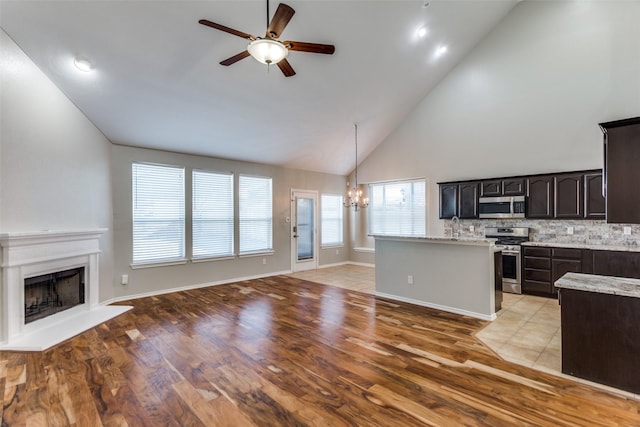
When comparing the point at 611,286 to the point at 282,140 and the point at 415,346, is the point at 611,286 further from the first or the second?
the point at 282,140

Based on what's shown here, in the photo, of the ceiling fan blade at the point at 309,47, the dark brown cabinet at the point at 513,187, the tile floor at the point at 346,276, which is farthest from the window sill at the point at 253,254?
the dark brown cabinet at the point at 513,187

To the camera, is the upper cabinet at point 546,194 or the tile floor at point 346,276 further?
the tile floor at point 346,276

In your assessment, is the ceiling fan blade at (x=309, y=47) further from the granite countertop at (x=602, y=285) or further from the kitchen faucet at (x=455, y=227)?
the kitchen faucet at (x=455, y=227)

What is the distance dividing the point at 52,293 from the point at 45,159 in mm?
1809

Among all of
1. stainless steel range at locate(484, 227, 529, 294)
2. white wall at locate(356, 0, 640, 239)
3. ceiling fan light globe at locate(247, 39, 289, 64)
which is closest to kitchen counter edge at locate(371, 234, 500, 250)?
stainless steel range at locate(484, 227, 529, 294)

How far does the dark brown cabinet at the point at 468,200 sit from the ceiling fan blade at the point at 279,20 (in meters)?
5.25

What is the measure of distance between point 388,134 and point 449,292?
4.64 m

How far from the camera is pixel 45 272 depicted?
3.85 m

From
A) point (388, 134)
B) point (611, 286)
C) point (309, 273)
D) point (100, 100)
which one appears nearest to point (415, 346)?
point (611, 286)

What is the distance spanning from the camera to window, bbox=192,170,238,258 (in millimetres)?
6090

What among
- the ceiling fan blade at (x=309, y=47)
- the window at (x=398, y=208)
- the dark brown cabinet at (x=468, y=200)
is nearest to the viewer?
the ceiling fan blade at (x=309, y=47)

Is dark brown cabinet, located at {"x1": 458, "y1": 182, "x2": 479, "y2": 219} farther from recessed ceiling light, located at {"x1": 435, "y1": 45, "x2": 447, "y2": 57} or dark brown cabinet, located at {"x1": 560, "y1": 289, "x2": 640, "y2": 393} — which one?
dark brown cabinet, located at {"x1": 560, "y1": 289, "x2": 640, "y2": 393}

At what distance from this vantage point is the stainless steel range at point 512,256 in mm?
5430

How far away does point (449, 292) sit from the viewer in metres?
4.41
